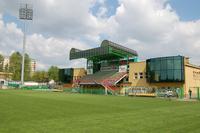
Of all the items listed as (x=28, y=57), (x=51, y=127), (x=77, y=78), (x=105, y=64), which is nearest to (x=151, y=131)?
(x=51, y=127)

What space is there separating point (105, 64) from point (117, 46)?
26.5 ft

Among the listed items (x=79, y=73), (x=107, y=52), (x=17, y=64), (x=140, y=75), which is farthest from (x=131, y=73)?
(x=17, y=64)

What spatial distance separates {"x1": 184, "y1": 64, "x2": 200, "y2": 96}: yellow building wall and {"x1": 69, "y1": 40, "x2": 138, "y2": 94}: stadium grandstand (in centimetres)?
1529

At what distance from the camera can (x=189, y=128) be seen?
10.7 m

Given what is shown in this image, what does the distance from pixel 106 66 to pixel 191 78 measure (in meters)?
26.0

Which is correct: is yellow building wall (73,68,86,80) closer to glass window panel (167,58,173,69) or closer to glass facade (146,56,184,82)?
glass facade (146,56,184,82)

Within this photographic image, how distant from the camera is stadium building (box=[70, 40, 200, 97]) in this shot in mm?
50656

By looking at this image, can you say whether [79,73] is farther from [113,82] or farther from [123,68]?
[113,82]

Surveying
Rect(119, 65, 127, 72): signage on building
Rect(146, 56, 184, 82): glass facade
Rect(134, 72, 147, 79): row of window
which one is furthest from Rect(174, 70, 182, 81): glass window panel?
Rect(119, 65, 127, 72): signage on building

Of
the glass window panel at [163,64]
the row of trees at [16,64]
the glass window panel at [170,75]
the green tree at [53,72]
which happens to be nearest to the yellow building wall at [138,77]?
the glass window panel at [170,75]

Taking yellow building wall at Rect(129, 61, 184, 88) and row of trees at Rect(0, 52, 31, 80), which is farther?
row of trees at Rect(0, 52, 31, 80)

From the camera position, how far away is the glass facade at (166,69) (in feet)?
166

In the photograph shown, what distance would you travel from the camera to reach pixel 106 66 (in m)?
72.6

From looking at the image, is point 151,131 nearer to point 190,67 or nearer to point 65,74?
point 190,67
